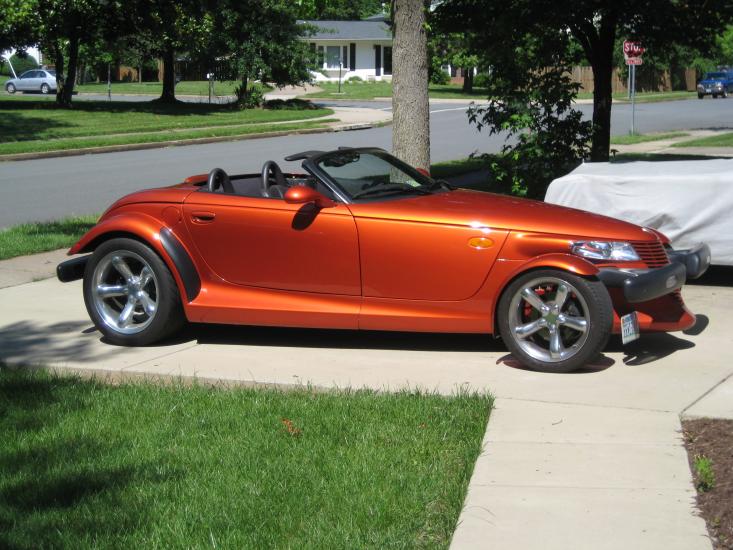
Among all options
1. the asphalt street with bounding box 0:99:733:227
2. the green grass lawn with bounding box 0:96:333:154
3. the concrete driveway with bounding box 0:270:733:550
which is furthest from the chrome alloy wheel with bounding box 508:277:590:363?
the green grass lawn with bounding box 0:96:333:154

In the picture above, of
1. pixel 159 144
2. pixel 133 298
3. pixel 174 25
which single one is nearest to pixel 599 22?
pixel 133 298

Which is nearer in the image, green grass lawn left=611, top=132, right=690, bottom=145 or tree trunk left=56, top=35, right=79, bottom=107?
green grass lawn left=611, top=132, right=690, bottom=145

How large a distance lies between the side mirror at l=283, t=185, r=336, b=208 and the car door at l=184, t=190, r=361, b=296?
0.05m

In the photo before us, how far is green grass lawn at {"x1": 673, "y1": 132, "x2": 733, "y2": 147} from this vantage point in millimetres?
26016

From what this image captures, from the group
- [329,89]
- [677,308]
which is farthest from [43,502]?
[329,89]

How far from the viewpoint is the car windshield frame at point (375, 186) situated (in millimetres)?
6957

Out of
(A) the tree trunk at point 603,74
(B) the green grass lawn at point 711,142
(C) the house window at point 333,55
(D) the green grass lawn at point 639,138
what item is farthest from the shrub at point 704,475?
(C) the house window at point 333,55

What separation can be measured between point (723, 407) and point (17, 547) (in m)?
3.67

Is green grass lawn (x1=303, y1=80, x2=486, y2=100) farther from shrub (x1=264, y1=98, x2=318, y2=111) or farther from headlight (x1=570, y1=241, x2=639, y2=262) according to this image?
headlight (x1=570, y1=241, x2=639, y2=262)

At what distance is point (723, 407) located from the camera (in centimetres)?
560

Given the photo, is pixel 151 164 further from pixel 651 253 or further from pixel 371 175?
pixel 651 253

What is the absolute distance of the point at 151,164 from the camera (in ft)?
71.9

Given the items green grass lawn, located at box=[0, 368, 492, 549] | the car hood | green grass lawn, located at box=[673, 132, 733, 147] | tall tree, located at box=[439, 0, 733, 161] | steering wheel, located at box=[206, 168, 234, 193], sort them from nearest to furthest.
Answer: green grass lawn, located at box=[0, 368, 492, 549]
the car hood
steering wheel, located at box=[206, 168, 234, 193]
tall tree, located at box=[439, 0, 733, 161]
green grass lawn, located at box=[673, 132, 733, 147]

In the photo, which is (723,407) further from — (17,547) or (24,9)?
(24,9)
